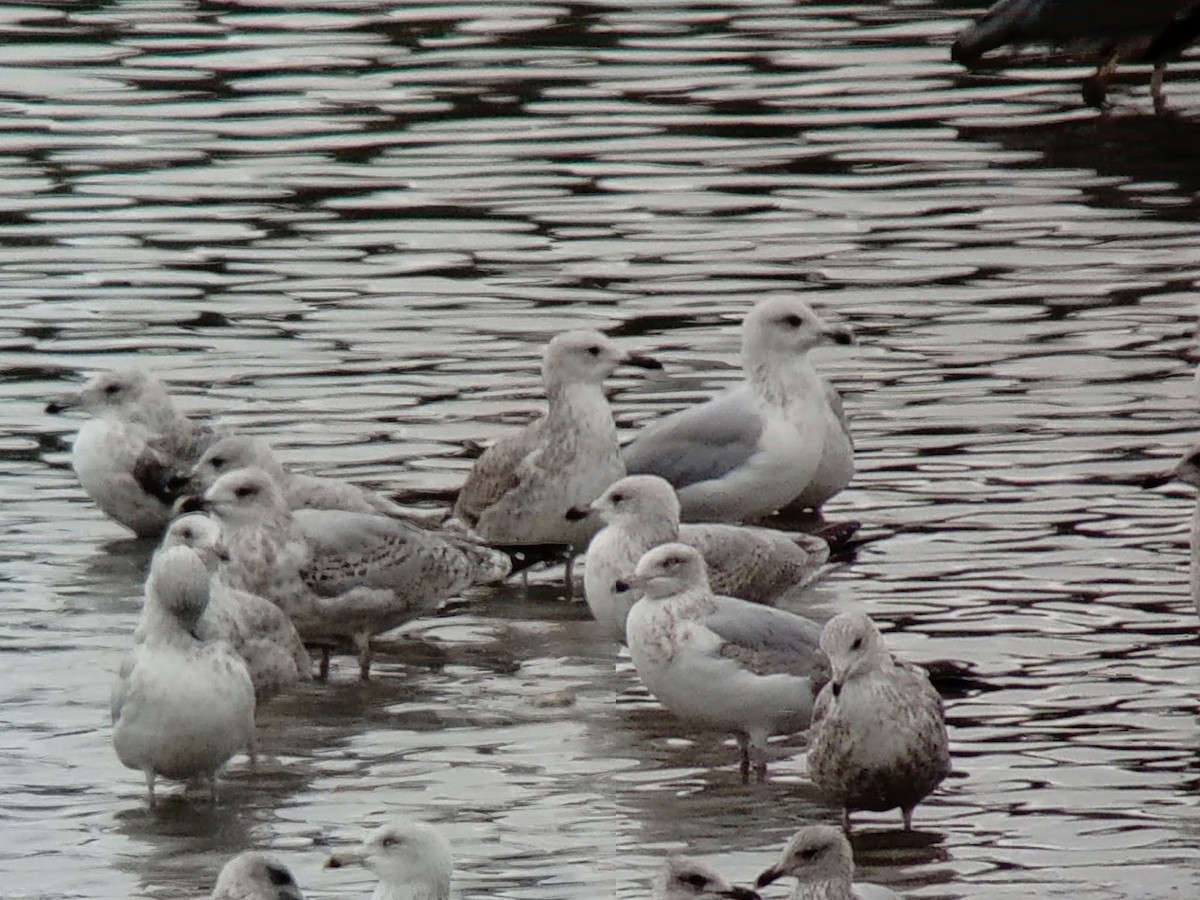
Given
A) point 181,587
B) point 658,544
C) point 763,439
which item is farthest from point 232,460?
point 181,587

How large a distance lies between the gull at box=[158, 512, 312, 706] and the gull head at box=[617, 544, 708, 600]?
44.9 inches

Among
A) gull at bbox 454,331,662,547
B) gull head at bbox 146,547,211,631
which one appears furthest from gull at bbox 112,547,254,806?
gull at bbox 454,331,662,547

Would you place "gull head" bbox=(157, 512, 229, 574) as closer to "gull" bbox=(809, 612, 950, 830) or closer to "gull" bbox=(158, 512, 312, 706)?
"gull" bbox=(158, 512, 312, 706)

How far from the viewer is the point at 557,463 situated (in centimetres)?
1268

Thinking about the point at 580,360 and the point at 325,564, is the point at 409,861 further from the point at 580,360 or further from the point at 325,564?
the point at 580,360

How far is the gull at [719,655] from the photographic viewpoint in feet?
33.3

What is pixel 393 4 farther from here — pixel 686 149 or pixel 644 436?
pixel 644 436

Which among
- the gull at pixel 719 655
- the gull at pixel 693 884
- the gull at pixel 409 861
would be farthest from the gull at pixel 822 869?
the gull at pixel 719 655

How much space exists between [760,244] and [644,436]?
5760 mm

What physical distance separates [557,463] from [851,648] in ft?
11.1

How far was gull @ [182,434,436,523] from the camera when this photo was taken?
39.8 feet

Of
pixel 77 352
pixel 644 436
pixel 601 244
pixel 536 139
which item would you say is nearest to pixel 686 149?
pixel 536 139

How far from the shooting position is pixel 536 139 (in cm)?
2189

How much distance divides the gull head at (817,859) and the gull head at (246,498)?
3643 mm
